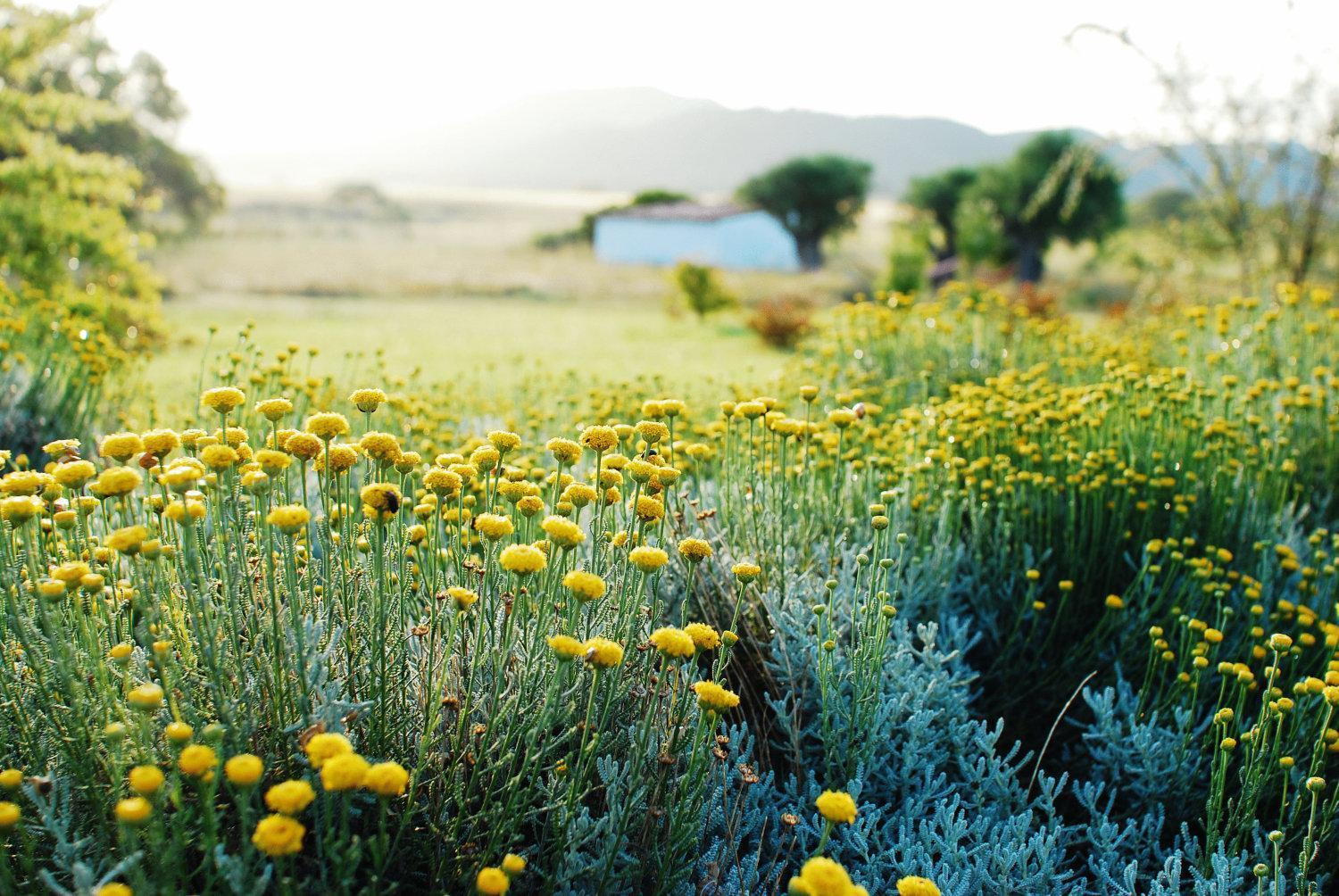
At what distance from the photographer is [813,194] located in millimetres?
43500

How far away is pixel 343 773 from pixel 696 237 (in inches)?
1705

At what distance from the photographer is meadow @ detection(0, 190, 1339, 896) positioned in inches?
66.2

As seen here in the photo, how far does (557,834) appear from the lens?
1.74 metres

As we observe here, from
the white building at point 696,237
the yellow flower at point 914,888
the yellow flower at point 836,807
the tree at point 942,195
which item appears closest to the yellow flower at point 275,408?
the yellow flower at point 836,807

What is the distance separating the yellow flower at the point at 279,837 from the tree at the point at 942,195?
1584 inches

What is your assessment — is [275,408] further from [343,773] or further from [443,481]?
[343,773]

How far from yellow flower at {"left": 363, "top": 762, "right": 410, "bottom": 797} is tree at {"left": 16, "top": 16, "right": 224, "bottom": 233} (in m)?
24.5

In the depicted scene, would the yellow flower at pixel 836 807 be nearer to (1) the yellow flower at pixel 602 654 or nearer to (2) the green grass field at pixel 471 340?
(1) the yellow flower at pixel 602 654

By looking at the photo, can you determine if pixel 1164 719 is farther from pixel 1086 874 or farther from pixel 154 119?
pixel 154 119

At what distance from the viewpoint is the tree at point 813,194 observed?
4309cm

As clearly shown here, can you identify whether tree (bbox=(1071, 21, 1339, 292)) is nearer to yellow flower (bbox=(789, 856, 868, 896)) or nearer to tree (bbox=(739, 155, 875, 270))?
yellow flower (bbox=(789, 856, 868, 896))

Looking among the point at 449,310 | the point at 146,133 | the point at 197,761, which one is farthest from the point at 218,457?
the point at 146,133

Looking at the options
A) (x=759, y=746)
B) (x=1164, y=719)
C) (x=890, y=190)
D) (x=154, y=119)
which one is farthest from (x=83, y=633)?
(x=890, y=190)

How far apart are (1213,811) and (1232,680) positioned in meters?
0.96
